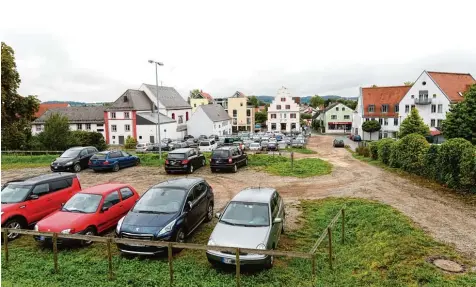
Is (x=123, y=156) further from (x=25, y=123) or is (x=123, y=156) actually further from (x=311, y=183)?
(x=25, y=123)

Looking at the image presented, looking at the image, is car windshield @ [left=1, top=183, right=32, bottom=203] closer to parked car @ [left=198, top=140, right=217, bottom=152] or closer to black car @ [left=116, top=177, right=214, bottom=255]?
black car @ [left=116, top=177, right=214, bottom=255]

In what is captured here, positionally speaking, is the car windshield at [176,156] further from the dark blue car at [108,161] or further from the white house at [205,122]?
the white house at [205,122]

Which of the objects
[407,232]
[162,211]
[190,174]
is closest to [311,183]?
[190,174]

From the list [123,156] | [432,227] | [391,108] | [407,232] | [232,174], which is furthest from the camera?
[391,108]

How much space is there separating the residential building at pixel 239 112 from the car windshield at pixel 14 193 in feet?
232

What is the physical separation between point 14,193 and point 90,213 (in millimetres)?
3392

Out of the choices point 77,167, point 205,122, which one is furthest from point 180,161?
point 205,122

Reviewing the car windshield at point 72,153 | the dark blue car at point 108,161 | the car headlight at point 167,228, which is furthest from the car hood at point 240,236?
the car windshield at point 72,153

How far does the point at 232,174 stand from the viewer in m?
22.1

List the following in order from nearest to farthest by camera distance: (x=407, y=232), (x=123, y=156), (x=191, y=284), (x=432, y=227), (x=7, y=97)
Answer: (x=191, y=284)
(x=407, y=232)
(x=432, y=227)
(x=123, y=156)
(x=7, y=97)

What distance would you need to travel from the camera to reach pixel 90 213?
10320mm

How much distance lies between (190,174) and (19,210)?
11896 mm

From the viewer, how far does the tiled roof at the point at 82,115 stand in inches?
2302

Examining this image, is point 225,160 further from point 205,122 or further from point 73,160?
point 205,122
